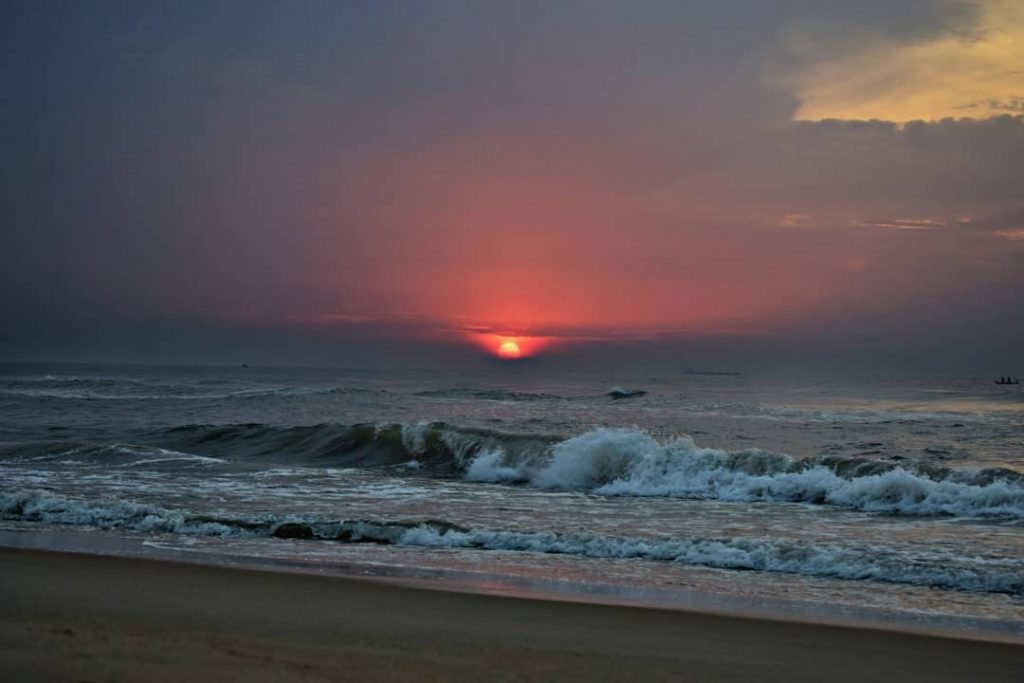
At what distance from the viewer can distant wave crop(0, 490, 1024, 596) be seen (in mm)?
9281


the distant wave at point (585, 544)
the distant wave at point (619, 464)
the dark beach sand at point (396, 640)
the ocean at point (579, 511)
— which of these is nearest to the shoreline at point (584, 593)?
the ocean at point (579, 511)

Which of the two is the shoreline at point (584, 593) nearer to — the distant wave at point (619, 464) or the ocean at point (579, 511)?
the ocean at point (579, 511)

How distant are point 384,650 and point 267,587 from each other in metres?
2.56

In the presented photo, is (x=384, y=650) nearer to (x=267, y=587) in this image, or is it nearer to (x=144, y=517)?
(x=267, y=587)

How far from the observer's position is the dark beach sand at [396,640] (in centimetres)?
514

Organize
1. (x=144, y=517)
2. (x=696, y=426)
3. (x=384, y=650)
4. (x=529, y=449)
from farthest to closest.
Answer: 1. (x=696, y=426)
2. (x=529, y=449)
3. (x=144, y=517)
4. (x=384, y=650)

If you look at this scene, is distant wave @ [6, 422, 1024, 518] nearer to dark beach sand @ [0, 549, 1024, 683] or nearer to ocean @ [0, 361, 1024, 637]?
ocean @ [0, 361, 1024, 637]

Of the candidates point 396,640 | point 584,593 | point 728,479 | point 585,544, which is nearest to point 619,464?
point 728,479

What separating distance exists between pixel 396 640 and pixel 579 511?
26.7 feet

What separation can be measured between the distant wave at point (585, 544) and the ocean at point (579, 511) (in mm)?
34

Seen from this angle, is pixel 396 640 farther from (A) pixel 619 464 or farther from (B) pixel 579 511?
(A) pixel 619 464

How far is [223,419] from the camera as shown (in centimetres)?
3544

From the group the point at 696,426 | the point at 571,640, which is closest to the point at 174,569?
the point at 571,640

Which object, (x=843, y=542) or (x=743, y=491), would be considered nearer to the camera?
(x=843, y=542)
